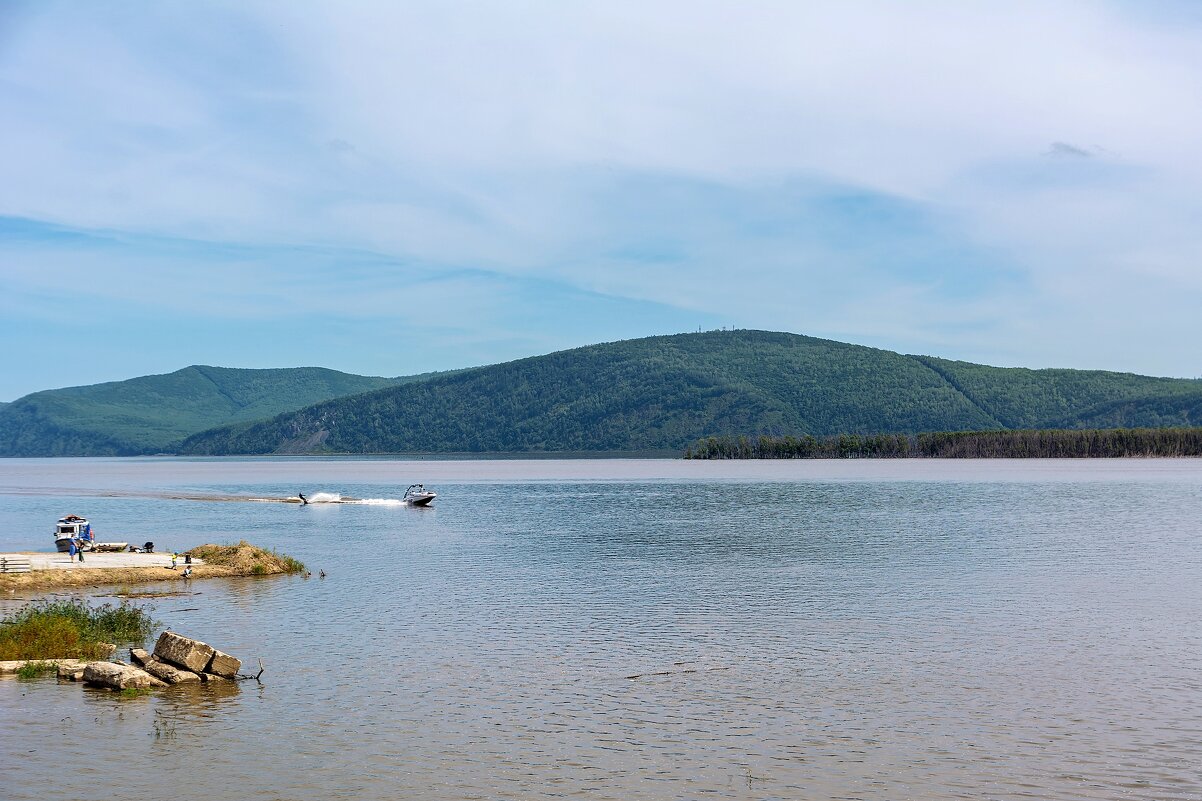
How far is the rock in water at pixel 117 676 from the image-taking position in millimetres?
26953

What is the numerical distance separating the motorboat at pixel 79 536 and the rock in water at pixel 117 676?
32.6 metres

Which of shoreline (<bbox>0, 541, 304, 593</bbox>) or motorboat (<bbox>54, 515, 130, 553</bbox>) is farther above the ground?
motorboat (<bbox>54, 515, 130, 553</bbox>)

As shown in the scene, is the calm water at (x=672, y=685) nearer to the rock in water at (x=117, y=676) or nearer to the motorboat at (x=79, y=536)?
the rock in water at (x=117, y=676)

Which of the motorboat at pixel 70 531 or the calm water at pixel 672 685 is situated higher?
the motorboat at pixel 70 531

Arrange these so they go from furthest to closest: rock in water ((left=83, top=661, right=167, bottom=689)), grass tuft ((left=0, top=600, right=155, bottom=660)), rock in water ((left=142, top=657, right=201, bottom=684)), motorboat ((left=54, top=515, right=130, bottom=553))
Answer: motorboat ((left=54, top=515, right=130, bottom=553)) < grass tuft ((left=0, top=600, right=155, bottom=660)) < rock in water ((left=142, top=657, right=201, bottom=684)) < rock in water ((left=83, top=661, right=167, bottom=689))

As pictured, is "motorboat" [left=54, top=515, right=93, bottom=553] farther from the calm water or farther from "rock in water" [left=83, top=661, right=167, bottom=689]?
"rock in water" [left=83, top=661, right=167, bottom=689]

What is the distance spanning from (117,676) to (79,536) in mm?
36028

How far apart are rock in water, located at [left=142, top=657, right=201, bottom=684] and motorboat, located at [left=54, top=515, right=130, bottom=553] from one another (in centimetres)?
3304

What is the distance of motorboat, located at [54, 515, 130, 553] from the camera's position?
59562 millimetres

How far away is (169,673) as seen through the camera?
2773cm

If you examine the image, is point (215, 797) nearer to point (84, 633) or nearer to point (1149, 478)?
point (84, 633)

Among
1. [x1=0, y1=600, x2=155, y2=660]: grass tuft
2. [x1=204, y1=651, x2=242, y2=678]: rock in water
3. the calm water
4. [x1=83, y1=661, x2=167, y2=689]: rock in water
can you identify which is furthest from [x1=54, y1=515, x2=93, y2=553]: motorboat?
[x1=204, y1=651, x2=242, y2=678]: rock in water

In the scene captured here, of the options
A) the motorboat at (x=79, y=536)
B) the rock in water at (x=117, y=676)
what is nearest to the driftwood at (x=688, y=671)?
the rock in water at (x=117, y=676)

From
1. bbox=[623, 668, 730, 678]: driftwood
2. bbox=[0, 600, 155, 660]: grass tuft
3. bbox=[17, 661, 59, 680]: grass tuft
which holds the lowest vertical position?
bbox=[623, 668, 730, 678]: driftwood
